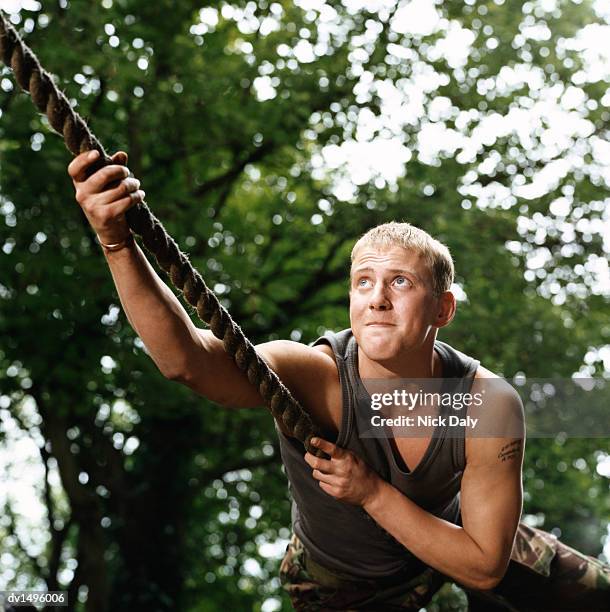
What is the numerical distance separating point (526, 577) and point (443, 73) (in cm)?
643

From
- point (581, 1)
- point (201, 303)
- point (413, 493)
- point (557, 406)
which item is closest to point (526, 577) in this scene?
point (413, 493)

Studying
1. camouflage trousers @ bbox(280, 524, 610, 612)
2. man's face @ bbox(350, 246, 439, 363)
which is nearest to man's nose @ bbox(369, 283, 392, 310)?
man's face @ bbox(350, 246, 439, 363)

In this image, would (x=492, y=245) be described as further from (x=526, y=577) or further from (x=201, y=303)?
(x=201, y=303)

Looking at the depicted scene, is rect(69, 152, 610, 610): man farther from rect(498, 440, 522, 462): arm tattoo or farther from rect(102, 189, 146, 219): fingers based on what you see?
rect(102, 189, 146, 219): fingers

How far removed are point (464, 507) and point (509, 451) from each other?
0.71ft

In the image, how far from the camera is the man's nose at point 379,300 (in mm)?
2611

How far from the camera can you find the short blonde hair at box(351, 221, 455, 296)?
2.70m

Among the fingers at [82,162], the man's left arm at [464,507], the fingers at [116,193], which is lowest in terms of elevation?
the man's left arm at [464,507]

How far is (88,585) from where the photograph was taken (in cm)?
858

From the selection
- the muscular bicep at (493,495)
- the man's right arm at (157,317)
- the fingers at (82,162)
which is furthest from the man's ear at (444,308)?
the fingers at (82,162)

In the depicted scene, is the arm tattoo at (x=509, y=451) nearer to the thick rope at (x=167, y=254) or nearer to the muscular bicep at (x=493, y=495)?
the muscular bicep at (x=493, y=495)

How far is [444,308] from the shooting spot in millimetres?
2791

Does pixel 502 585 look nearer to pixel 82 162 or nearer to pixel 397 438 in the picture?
pixel 397 438

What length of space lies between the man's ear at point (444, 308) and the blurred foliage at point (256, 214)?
4.38m
